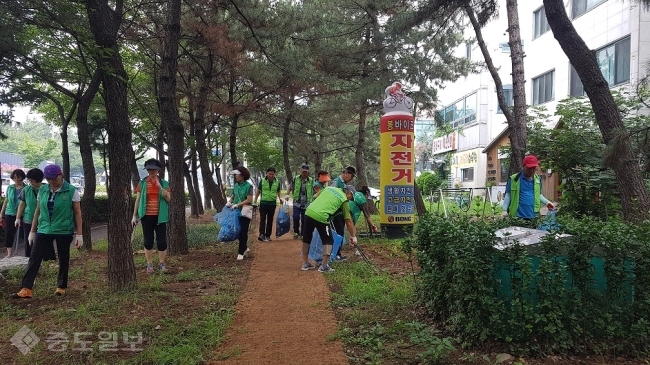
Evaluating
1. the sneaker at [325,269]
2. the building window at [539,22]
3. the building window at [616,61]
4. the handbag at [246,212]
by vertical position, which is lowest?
the sneaker at [325,269]

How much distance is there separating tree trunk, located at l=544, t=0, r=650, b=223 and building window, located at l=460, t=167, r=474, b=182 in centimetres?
2661

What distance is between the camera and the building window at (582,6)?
57.5ft

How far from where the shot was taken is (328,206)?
22.5ft

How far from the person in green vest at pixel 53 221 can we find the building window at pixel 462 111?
93.1 ft

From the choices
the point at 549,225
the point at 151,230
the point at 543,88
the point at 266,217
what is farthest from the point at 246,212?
the point at 543,88

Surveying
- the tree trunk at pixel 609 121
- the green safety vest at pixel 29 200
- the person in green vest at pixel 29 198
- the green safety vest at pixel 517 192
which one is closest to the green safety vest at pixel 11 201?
the person in green vest at pixel 29 198

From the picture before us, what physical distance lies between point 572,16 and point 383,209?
45.1ft

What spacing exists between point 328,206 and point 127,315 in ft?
10.0

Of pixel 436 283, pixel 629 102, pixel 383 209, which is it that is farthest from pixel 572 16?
pixel 436 283

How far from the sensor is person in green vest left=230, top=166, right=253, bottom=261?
8383 mm

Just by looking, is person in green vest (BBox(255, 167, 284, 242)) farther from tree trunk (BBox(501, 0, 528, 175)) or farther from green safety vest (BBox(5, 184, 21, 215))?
tree trunk (BBox(501, 0, 528, 175))

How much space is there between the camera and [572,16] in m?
18.8

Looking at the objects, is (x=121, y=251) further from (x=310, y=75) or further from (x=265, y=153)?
(x=265, y=153)

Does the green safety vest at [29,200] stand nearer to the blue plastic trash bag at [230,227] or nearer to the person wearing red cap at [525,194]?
the blue plastic trash bag at [230,227]
